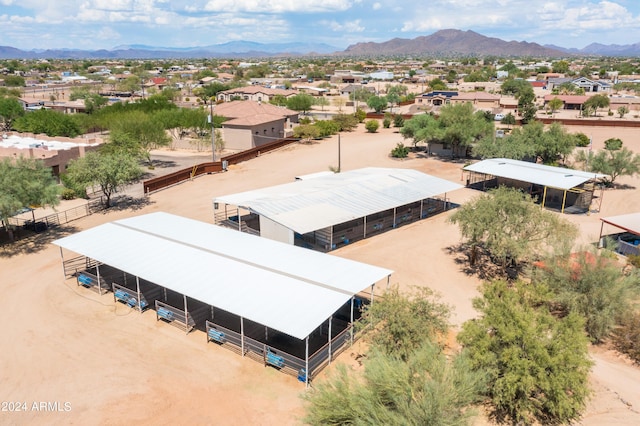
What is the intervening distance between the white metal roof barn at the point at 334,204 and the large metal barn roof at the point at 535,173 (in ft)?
20.9

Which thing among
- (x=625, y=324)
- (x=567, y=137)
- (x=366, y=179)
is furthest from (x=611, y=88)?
(x=625, y=324)

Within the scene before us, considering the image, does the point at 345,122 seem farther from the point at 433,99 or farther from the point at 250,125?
the point at 433,99

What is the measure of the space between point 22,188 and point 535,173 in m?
38.0

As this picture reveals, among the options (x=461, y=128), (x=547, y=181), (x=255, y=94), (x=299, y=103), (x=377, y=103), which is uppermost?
(x=255, y=94)

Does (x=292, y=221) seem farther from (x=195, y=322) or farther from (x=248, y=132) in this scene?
(x=248, y=132)

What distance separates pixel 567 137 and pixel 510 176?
13613 millimetres

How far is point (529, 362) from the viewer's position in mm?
14461

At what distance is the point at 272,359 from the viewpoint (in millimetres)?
18219

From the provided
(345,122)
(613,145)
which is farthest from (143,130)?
(613,145)

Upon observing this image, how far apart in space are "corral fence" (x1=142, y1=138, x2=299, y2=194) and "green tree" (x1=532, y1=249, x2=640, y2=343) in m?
33.5

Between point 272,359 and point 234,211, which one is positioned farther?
point 234,211

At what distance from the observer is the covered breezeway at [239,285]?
59.7 ft

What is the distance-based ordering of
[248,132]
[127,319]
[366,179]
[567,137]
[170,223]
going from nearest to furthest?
[127,319] < [170,223] < [366,179] < [567,137] < [248,132]

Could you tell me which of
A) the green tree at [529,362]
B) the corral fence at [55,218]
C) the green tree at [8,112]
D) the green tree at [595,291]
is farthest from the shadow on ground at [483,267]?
the green tree at [8,112]
